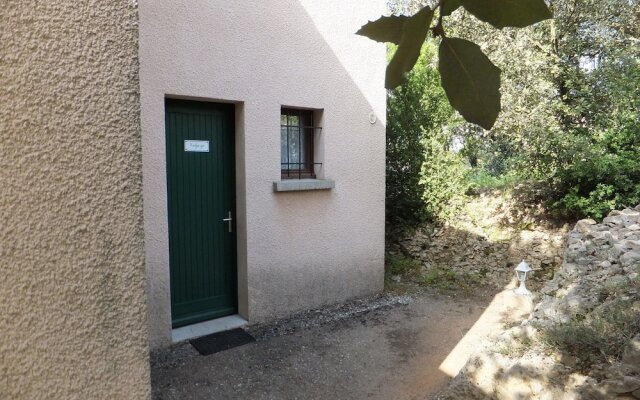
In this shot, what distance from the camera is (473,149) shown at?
8250 millimetres

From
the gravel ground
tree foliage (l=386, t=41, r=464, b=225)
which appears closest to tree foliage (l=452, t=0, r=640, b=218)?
tree foliage (l=386, t=41, r=464, b=225)

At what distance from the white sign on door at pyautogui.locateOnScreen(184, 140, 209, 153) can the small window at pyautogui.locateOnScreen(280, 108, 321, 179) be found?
0.96 metres

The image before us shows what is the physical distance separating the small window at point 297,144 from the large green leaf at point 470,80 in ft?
15.9

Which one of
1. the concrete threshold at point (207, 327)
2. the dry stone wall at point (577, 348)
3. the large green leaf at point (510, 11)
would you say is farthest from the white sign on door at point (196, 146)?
the large green leaf at point (510, 11)

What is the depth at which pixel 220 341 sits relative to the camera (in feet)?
15.8

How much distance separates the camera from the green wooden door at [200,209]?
4.85 m

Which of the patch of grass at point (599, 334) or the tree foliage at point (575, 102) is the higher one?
the tree foliage at point (575, 102)

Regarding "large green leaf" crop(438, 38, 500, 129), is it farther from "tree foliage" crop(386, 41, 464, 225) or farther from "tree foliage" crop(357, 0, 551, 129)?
"tree foliage" crop(386, 41, 464, 225)

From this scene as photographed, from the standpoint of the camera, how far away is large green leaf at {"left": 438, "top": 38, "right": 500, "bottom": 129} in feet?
2.53

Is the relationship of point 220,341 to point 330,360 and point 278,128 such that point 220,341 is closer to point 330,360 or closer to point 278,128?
point 330,360

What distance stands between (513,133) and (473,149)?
90 cm

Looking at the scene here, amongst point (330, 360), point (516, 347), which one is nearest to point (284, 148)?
point (330, 360)

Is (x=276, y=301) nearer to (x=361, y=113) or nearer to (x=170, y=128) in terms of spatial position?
(x=170, y=128)

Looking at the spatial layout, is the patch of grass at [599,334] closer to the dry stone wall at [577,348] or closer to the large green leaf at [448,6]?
the dry stone wall at [577,348]
